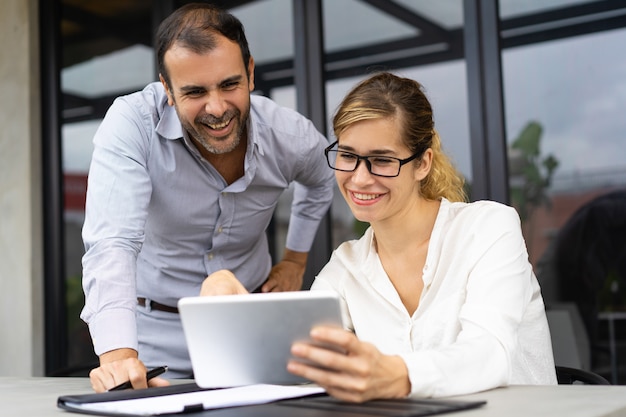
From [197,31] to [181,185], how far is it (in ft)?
1.56

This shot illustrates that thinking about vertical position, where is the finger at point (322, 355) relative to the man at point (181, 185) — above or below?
below

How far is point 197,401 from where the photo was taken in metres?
1.37

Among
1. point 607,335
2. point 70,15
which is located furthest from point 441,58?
point 70,15

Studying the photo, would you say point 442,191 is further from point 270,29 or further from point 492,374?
point 270,29

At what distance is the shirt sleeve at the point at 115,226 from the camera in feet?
6.11

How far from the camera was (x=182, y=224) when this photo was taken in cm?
243

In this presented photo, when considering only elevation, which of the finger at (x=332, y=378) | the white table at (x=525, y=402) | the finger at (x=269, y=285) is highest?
the finger at (x=269, y=285)

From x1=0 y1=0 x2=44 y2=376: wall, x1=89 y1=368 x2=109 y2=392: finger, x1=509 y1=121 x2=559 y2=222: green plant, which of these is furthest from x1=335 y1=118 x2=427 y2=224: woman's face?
x1=0 y1=0 x2=44 y2=376: wall

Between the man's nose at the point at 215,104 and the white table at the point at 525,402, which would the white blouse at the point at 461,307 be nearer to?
the white table at the point at 525,402

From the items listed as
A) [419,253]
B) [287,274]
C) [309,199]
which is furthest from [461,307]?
[309,199]

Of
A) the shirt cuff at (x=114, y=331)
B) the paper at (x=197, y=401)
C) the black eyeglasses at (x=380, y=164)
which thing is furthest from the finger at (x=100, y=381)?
the black eyeglasses at (x=380, y=164)

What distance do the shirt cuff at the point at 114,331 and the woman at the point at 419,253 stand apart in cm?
50

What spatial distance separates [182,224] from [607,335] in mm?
1653

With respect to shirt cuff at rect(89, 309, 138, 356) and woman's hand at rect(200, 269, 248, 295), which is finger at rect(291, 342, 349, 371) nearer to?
woman's hand at rect(200, 269, 248, 295)
